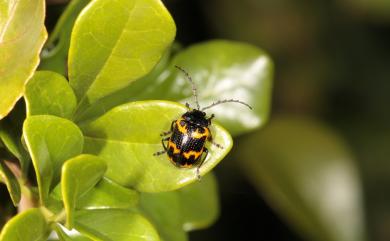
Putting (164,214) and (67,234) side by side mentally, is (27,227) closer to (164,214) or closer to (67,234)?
(67,234)

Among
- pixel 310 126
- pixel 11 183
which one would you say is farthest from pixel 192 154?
pixel 310 126

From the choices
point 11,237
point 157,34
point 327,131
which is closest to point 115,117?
point 157,34

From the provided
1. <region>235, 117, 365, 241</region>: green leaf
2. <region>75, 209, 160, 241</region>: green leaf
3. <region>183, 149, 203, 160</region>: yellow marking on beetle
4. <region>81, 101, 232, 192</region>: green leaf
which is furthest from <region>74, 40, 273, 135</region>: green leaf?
<region>235, 117, 365, 241</region>: green leaf

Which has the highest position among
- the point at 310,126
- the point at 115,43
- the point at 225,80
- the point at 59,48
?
the point at 310,126

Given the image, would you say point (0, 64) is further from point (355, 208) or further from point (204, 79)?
point (355, 208)

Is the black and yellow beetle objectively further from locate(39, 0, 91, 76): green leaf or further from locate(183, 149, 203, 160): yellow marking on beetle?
locate(39, 0, 91, 76): green leaf

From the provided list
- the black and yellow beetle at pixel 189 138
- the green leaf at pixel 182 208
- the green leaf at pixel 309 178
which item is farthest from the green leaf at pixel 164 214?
the green leaf at pixel 309 178

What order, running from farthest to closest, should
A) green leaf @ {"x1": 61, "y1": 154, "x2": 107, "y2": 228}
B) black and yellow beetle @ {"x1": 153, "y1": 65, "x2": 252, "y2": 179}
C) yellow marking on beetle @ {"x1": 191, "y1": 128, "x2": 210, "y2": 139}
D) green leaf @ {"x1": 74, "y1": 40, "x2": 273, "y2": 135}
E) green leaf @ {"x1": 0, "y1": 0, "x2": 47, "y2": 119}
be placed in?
green leaf @ {"x1": 74, "y1": 40, "x2": 273, "y2": 135}
yellow marking on beetle @ {"x1": 191, "y1": 128, "x2": 210, "y2": 139}
black and yellow beetle @ {"x1": 153, "y1": 65, "x2": 252, "y2": 179}
green leaf @ {"x1": 0, "y1": 0, "x2": 47, "y2": 119}
green leaf @ {"x1": 61, "y1": 154, "x2": 107, "y2": 228}

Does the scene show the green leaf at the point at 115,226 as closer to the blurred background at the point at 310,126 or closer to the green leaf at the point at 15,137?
the green leaf at the point at 15,137
